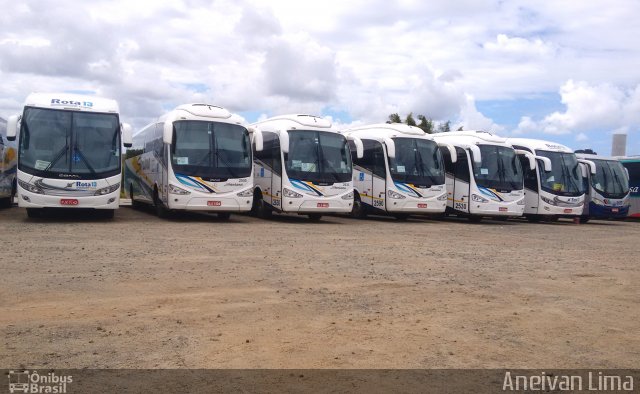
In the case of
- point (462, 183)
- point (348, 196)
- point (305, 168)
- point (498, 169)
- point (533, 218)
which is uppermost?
point (498, 169)

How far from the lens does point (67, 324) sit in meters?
6.10

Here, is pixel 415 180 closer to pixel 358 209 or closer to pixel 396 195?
pixel 396 195

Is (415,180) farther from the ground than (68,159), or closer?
closer

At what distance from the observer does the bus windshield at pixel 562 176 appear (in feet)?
77.9

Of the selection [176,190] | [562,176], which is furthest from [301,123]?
[562,176]

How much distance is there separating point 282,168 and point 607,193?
14.5m

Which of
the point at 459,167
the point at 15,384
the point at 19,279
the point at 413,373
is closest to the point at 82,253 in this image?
the point at 19,279

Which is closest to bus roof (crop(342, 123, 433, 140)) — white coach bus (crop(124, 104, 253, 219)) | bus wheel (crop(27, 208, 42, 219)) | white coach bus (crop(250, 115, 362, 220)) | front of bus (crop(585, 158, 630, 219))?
white coach bus (crop(250, 115, 362, 220))

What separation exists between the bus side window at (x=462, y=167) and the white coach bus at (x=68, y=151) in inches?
445

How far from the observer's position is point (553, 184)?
2377 cm

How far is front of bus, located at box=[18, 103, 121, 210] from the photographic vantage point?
15.8 m

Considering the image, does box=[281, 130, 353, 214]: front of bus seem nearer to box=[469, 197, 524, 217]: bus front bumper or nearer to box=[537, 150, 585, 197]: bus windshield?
box=[469, 197, 524, 217]: bus front bumper

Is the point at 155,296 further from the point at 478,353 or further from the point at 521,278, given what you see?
the point at 521,278

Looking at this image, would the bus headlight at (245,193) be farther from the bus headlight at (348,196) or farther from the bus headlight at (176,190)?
the bus headlight at (348,196)
